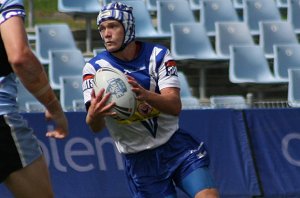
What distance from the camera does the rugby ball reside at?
5.32 metres

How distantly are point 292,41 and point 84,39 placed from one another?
313 centimetres

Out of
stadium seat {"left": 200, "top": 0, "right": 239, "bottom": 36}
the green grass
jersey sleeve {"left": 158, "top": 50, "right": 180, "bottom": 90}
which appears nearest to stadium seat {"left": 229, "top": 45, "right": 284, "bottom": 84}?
stadium seat {"left": 200, "top": 0, "right": 239, "bottom": 36}

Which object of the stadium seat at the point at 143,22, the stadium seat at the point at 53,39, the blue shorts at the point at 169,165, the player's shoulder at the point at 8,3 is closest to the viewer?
the player's shoulder at the point at 8,3

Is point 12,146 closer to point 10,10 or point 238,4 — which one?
point 10,10

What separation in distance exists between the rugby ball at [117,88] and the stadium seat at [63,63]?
20.3ft

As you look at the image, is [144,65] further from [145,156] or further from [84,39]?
[84,39]

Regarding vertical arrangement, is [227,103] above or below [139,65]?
below

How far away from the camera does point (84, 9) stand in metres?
13.2

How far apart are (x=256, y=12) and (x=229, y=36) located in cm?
112

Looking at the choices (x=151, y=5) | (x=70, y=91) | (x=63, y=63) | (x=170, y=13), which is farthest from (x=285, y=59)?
(x=70, y=91)

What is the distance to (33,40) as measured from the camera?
13.0m

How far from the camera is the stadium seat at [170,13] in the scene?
13000 millimetres

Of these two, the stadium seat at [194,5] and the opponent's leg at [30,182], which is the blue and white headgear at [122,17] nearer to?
the opponent's leg at [30,182]

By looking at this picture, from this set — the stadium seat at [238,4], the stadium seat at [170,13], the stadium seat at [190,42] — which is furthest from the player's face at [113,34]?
the stadium seat at [238,4]
